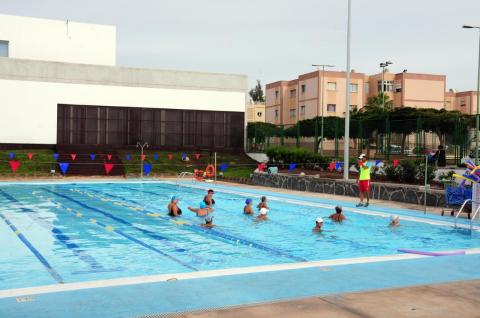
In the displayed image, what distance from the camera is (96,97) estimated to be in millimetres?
43812

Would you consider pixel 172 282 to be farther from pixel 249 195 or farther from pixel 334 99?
pixel 334 99

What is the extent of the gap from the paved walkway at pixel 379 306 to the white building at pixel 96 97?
3939 cm

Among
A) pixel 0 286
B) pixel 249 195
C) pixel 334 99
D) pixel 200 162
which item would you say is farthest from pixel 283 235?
pixel 334 99

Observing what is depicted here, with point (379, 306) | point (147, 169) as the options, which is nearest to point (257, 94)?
point (147, 169)

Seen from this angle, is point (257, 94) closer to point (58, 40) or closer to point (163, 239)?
point (58, 40)

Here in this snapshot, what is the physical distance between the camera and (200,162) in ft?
134

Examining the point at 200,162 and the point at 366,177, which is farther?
the point at 200,162

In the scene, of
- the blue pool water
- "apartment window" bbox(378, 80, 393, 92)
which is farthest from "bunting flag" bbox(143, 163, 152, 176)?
"apartment window" bbox(378, 80, 393, 92)

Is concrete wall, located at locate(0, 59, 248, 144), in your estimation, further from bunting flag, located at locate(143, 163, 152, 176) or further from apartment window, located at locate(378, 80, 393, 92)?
apartment window, located at locate(378, 80, 393, 92)

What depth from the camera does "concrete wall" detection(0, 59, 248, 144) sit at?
1630 inches

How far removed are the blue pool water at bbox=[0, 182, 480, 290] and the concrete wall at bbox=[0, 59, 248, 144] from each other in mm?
23595

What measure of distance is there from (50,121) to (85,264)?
35765 mm

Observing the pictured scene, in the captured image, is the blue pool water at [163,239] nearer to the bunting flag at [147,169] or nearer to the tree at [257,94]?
the bunting flag at [147,169]

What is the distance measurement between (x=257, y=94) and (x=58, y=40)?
82327 millimetres
